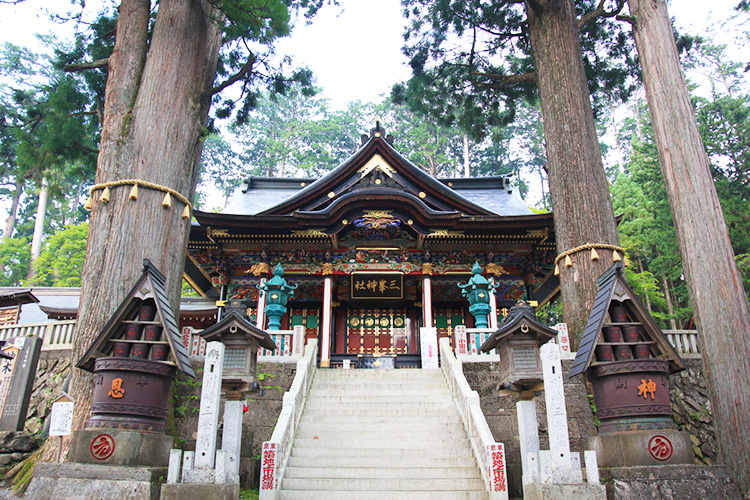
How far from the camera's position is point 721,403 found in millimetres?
6609

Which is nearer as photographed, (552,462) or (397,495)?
(552,462)

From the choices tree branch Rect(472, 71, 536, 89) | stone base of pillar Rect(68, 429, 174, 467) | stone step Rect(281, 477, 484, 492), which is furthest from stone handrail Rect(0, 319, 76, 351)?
tree branch Rect(472, 71, 536, 89)

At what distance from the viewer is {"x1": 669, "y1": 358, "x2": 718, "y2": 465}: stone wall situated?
8.09 m

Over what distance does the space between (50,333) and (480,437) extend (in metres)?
7.97

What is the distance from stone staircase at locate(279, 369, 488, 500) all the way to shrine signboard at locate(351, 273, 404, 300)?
470 cm

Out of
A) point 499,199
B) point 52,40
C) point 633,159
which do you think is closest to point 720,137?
point 633,159

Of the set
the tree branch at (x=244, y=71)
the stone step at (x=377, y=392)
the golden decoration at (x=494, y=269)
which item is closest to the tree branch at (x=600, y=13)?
the golden decoration at (x=494, y=269)

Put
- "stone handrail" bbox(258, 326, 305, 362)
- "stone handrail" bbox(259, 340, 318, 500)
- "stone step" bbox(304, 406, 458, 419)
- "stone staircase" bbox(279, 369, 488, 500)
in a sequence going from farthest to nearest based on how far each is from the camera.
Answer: "stone handrail" bbox(258, 326, 305, 362), "stone step" bbox(304, 406, 458, 419), "stone staircase" bbox(279, 369, 488, 500), "stone handrail" bbox(259, 340, 318, 500)

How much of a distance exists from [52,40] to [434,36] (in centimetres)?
2689

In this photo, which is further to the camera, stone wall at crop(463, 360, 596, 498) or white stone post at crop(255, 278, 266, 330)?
white stone post at crop(255, 278, 266, 330)

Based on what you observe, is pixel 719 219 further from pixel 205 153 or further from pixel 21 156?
pixel 205 153

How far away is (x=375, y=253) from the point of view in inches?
541

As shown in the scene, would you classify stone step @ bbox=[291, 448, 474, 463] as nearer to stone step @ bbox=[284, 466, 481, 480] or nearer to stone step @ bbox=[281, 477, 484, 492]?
stone step @ bbox=[284, 466, 481, 480]

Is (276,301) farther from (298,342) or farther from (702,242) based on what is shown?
(702,242)
